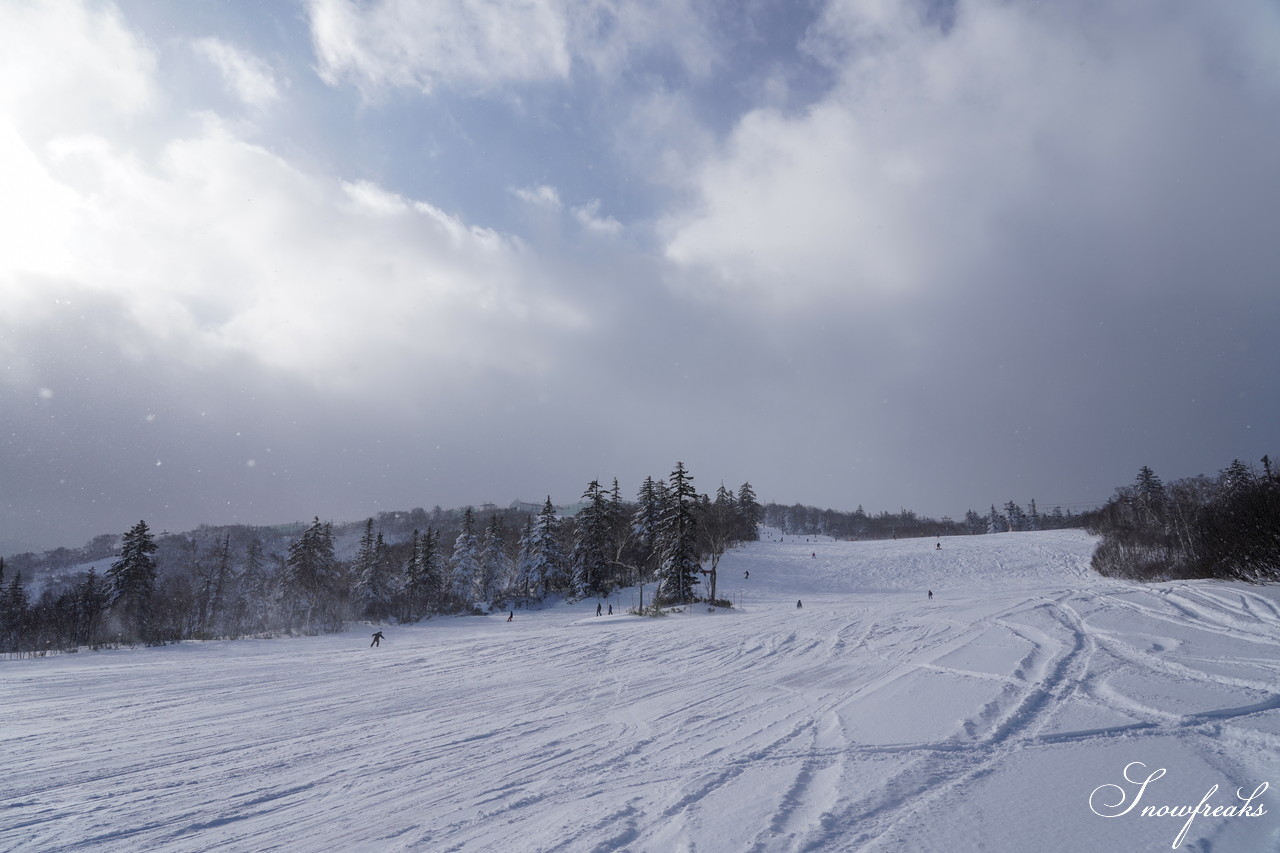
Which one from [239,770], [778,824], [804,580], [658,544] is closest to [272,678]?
[239,770]

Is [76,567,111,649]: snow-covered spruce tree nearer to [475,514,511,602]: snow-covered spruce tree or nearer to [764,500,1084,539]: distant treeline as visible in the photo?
[475,514,511,602]: snow-covered spruce tree

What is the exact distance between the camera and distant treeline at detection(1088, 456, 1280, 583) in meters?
25.5

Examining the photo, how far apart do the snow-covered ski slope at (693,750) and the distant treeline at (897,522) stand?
405 feet

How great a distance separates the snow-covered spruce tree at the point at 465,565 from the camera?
5688 cm

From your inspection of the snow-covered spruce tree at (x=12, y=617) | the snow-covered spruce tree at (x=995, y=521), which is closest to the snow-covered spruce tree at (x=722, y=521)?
the snow-covered spruce tree at (x=12, y=617)

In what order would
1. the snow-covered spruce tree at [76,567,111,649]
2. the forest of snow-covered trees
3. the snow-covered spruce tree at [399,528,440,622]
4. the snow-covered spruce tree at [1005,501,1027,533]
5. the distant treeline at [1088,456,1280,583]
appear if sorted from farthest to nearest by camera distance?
1. the snow-covered spruce tree at [1005,501,1027,533]
2. the snow-covered spruce tree at [399,528,440,622]
3. the snow-covered spruce tree at [76,567,111,649]
4. the forest of snow-covered trees
5. the distant treeline at [1088,456,1280,583]

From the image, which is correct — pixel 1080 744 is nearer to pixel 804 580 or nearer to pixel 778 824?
pixel 778 824

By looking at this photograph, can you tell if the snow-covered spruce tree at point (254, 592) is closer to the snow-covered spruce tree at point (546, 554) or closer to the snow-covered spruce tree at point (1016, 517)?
the snow-covered spruce tree at point (546, 554)

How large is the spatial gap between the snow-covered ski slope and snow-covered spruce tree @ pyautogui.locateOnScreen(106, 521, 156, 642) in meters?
35.7

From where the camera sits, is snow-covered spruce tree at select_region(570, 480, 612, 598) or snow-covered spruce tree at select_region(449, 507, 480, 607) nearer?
snow-covered spruce tree at select_region(570, 480, 612, 598)

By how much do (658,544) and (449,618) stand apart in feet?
69.1

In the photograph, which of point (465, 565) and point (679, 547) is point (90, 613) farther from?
point (679, 547)

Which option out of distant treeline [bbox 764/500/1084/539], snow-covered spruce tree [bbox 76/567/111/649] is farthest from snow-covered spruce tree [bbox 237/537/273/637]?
distant treeline [bbox 764/500/1084/539]

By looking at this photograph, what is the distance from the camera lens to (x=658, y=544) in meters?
43.1
